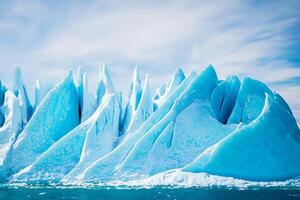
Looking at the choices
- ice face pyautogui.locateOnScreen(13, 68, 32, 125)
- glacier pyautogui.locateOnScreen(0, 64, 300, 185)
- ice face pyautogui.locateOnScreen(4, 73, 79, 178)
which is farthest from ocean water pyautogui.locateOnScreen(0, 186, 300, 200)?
ice face pyautogui.locateOnScreen(13, 68, 32, 125)

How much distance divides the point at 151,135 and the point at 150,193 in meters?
5.98

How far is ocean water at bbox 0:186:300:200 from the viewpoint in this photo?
553 inches

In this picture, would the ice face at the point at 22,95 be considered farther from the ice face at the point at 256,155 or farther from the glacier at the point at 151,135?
the ice face at the point at 256,155

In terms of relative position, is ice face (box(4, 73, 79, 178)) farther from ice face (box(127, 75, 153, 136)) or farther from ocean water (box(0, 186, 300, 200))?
ocean water (box(0, 186, 300, 200))

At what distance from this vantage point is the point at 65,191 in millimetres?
16562

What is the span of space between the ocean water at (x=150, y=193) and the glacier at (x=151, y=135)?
1.89 meters

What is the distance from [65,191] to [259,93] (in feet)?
42.4

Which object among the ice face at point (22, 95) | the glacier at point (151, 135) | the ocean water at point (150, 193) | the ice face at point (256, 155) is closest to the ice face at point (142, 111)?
the glacier at point (151, 135)

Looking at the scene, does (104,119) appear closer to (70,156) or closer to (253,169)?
(70,156)

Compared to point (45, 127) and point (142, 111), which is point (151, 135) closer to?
point (142, 111)

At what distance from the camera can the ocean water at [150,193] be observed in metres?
14.0

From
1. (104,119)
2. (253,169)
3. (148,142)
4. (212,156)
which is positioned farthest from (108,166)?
(253,169)

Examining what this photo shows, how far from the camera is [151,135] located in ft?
68.7

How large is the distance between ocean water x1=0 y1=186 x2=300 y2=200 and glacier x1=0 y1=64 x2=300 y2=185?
74.4 inches
